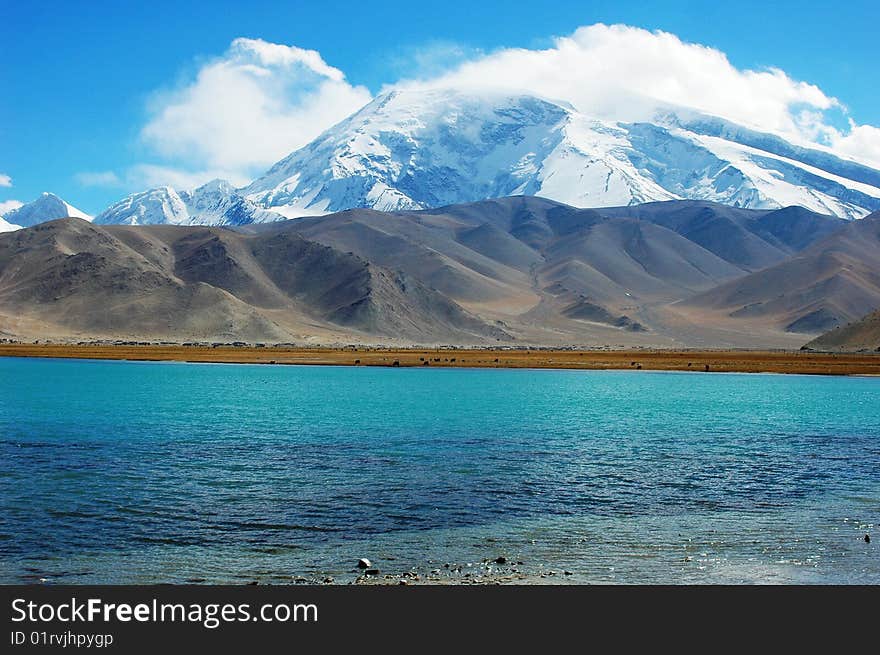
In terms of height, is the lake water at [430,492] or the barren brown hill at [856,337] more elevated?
the barren brown hill at [856,337]

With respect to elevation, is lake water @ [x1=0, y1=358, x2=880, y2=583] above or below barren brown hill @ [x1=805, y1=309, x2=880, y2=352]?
below

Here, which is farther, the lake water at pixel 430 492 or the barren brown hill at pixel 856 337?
the barren brown hill at pixel 856 337

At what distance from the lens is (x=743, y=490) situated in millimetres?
30219

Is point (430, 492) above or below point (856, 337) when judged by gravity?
below

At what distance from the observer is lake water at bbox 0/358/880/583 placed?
A: 2031cm

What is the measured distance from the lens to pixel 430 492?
94.5 ft

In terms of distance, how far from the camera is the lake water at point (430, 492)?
800 inches

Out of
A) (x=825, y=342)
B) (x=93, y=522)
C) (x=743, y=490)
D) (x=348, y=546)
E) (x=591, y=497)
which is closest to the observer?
(x=348, y=546)

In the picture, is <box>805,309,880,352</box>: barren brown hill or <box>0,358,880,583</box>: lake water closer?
<box>0,358,880,583</box>: lake water

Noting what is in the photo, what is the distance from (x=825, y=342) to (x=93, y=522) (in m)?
177

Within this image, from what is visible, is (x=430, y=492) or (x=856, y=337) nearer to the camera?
(x=430, y=492)
